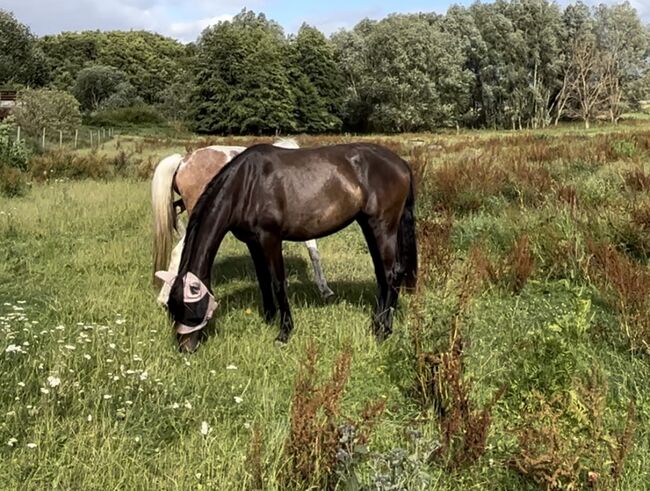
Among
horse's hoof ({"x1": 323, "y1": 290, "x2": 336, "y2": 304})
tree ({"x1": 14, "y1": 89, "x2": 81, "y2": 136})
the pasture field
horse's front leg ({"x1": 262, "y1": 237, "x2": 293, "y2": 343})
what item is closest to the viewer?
the pasture field

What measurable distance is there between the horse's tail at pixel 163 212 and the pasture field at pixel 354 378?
1.17 feet

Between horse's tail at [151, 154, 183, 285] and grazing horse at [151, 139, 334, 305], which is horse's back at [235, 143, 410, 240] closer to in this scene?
grazing horse at [151, 139, 334, 305]

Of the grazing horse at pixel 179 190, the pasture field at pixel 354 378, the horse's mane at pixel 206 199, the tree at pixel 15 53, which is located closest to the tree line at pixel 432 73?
the tree at pixel 15 53

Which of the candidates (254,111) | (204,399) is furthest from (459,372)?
(254,111)

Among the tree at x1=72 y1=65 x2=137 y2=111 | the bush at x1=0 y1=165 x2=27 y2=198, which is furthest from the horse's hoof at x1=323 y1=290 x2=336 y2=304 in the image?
the tree at x1=72 y1=65 x2=137 y2=111

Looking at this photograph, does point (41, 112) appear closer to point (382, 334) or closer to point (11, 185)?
point (11, 185)

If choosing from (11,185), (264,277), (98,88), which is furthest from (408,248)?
(98,88)

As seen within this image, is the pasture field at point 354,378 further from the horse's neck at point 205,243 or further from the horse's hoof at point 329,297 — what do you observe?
the horse's neck at point 205,243

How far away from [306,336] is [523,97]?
55.3 metres

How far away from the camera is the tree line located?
174 ft

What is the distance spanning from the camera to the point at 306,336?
4691 millimetres

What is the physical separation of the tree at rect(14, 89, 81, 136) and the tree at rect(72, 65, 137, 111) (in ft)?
119

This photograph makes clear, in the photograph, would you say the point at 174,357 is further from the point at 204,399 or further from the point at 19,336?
the point at 19,336

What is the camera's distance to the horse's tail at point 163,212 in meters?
5.88
